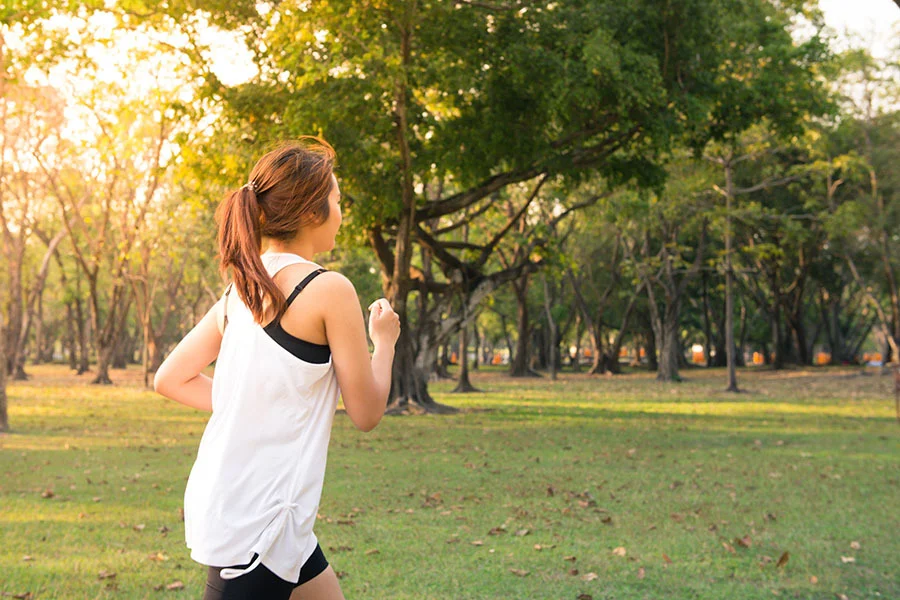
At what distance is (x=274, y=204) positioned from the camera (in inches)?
106

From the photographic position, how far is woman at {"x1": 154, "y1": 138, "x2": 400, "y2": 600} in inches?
97.8

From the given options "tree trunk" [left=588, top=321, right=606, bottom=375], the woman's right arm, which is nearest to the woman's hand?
the woman's right arm

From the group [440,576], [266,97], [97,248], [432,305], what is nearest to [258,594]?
[440,576]

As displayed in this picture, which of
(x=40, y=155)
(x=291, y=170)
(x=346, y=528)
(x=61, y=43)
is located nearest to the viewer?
(x=291, y=170)

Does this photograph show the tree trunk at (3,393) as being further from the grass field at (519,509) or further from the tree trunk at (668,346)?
the tree trunk at (668,346)

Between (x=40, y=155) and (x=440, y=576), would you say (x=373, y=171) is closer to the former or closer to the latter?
(x=440, y=576)

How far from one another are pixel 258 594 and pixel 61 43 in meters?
15.1

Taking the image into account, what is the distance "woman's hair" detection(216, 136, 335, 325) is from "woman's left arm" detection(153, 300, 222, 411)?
0.73 feet

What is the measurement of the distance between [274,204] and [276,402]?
1.83 ft

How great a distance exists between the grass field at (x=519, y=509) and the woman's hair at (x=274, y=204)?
13.9 ft

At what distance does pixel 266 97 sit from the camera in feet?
62.6

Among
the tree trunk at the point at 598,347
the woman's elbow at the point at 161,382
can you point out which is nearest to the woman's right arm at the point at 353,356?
the woman's elbow at the point at 161,382

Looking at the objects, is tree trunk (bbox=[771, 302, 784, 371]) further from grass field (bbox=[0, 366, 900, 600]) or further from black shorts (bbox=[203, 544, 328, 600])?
black shorts (bbox=[203, 544, 328, 600])

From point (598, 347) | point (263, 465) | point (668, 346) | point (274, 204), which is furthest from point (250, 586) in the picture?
point (598, 347)
